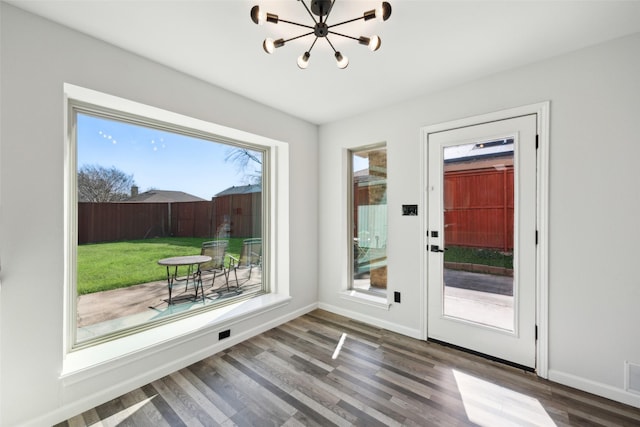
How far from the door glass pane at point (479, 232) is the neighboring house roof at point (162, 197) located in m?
2.73

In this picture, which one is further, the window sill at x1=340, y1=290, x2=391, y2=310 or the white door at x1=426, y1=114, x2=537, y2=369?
the window sill at x1=340, y1=290, x2=391, y2=310

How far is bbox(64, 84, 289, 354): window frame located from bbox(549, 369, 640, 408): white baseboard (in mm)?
2757

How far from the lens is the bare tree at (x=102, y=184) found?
2203 mm

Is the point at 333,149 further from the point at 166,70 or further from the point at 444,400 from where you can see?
the point at 444,400

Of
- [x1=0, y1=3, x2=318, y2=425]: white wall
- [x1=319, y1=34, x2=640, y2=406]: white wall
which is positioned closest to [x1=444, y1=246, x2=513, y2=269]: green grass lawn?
[x1=319, y1=34, x2=640, y2=406]: white wall

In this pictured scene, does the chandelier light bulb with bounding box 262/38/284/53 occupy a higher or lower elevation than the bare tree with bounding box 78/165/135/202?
higher

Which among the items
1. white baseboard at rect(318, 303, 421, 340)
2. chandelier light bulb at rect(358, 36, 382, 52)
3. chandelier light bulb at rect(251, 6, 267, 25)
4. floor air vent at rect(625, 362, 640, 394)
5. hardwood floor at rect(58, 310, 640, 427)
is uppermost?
chandelier light bulb at rect(251, 6, 267, 25)

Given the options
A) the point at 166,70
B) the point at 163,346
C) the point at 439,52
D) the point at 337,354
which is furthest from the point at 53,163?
the point at 439,52

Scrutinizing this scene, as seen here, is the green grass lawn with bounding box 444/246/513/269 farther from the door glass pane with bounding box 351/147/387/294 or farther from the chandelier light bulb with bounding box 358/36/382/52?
the chandelier light bulb with bounding box 358/36/382/52

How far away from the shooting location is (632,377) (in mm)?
1946

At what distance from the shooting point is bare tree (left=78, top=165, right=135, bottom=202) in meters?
2.20

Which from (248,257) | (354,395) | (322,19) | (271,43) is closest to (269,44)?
(271,43)

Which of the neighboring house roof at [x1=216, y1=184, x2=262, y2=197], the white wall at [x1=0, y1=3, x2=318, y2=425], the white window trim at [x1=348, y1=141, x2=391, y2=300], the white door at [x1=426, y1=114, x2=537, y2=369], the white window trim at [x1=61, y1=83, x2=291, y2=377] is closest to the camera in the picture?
the white wall at [x1=0, y1=3, x2=318, y2=425]

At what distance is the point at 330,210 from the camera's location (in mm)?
3842
